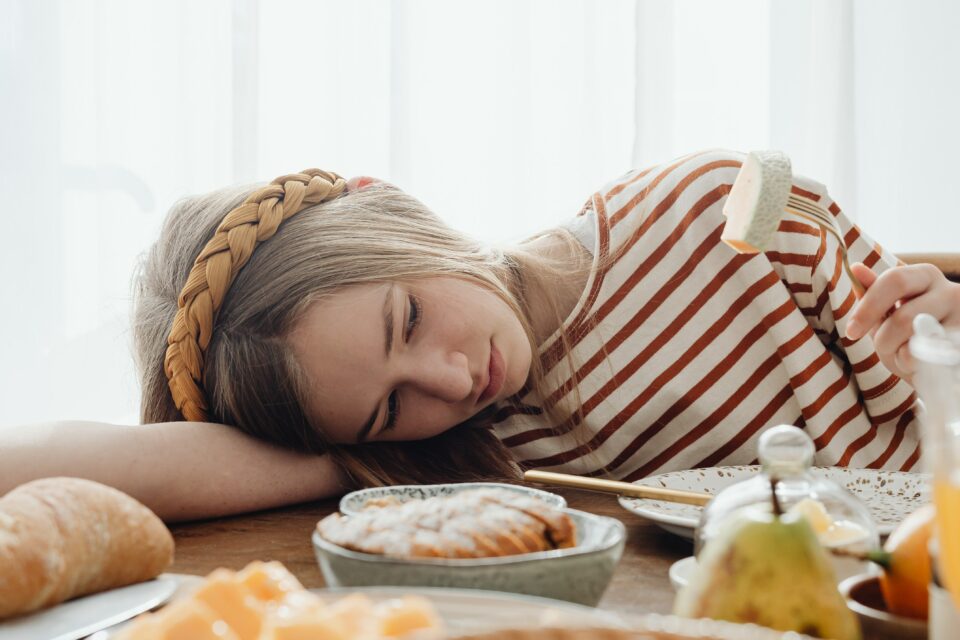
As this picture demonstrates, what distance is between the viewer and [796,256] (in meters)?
1.35

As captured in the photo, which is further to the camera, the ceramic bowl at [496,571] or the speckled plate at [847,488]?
the speckled plate at [847,488]

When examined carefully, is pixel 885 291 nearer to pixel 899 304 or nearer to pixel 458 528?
pixel 899 304

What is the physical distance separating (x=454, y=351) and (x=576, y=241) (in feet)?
1.20

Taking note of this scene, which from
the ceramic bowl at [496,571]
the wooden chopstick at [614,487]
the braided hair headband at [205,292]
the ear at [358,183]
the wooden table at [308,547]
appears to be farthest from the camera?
the ear at [358,183]

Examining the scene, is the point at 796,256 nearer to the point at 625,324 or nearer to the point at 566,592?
the point at 625,324

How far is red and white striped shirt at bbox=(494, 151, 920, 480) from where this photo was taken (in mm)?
1314

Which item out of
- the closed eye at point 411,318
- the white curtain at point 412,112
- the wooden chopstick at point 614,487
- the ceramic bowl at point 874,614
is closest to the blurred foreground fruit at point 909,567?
the ceramic bowl at point 874,614

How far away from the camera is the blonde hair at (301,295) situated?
1.08 metres

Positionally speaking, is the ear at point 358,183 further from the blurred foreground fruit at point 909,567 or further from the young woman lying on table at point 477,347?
the blurred foreground fruit at point 909,567

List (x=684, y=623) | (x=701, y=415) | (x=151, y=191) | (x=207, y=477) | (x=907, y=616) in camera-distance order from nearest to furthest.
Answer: (x=684, y=623), (x=907, y=616), (x=207, y=477), (x=701, y=415), (x=151, y=191)

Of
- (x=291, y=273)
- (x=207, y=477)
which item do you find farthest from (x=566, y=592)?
(x=291, y=273)

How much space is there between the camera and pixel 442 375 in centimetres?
108

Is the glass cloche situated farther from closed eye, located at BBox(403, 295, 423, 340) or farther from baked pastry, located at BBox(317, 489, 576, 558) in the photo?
closed eye, located at BBox(403, 295, 423, 340)

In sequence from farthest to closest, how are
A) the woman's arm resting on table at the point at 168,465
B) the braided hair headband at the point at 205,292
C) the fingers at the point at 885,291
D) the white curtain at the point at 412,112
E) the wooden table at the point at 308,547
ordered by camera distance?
the white curtain at the point at 412,112 < the braided hair headband at the point at 205,292 < the fingers at the point at 885,291 < the woman's arm resting on table at the point at 168,465 < the wooden table at the point at 308,547
